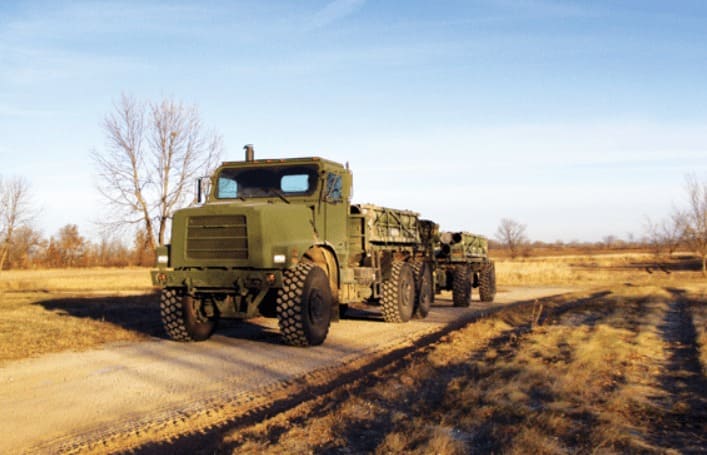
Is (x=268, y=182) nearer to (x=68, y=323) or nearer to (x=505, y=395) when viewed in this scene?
(x=68, y=323)

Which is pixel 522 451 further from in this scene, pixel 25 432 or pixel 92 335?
pixel 92 335

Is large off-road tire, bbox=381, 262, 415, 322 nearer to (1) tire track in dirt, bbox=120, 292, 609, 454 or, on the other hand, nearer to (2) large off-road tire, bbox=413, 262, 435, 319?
(2) large off-road tire, bbox=413, 262, 435, 319

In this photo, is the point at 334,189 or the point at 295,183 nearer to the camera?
the point at 295,183

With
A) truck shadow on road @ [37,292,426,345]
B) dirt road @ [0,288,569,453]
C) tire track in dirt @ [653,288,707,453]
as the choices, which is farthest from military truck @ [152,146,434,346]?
tire track in dirt @ [653,288,707,453]

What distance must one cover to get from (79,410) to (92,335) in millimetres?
6064

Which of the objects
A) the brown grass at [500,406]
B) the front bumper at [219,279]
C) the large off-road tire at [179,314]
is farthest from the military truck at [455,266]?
the front bumper at [219,279]

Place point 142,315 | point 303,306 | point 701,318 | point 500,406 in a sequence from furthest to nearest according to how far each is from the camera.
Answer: point 142,315 → point 701,318 → point 303,306 → point 500,406

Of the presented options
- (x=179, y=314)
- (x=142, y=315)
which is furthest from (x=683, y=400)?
(x=142, y=315)

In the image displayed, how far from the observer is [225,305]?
37.0ft

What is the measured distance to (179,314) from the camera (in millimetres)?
11438

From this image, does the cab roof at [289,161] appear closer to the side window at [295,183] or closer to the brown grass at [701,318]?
the side window at [295,183]

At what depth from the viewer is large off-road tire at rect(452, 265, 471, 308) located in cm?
1966

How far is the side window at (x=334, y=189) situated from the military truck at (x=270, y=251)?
20mm

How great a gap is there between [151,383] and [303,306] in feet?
10.3
